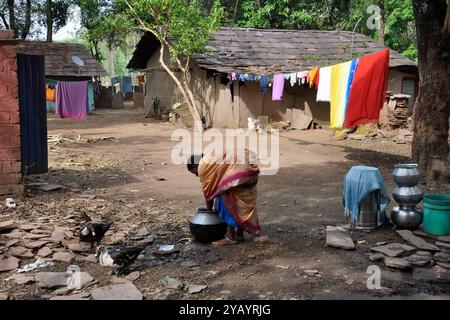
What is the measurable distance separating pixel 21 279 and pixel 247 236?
228cm

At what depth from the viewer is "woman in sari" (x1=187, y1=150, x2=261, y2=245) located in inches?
174

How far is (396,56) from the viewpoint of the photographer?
1792 cm

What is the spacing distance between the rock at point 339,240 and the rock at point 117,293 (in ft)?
6.89

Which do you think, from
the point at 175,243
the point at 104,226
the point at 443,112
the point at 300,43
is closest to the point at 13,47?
the point at 104,226

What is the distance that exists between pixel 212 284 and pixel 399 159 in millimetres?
7615

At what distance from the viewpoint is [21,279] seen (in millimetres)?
3818

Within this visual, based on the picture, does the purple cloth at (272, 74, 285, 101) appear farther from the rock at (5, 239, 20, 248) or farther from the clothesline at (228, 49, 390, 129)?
the rock at (5, 239, 20, 248)

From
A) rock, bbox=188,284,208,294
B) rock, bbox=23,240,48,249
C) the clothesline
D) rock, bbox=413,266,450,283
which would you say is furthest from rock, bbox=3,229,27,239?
the clothesline

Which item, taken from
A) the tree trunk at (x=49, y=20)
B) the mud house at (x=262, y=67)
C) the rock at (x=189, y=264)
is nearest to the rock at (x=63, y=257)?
the rock at (x=189, y=264)

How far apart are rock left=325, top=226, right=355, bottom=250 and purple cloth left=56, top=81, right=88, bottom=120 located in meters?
17.9

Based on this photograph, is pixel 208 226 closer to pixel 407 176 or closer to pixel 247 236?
pixel 247 236

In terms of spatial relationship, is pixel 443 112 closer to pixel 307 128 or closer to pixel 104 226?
pixel 104 226

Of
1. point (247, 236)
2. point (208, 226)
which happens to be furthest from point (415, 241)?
point (208, 226)

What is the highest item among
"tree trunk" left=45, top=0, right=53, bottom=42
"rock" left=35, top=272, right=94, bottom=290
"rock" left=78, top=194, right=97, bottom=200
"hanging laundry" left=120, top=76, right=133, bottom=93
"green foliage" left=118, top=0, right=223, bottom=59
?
"tree trunk" left=45, top=0, right=53, bottom=42
